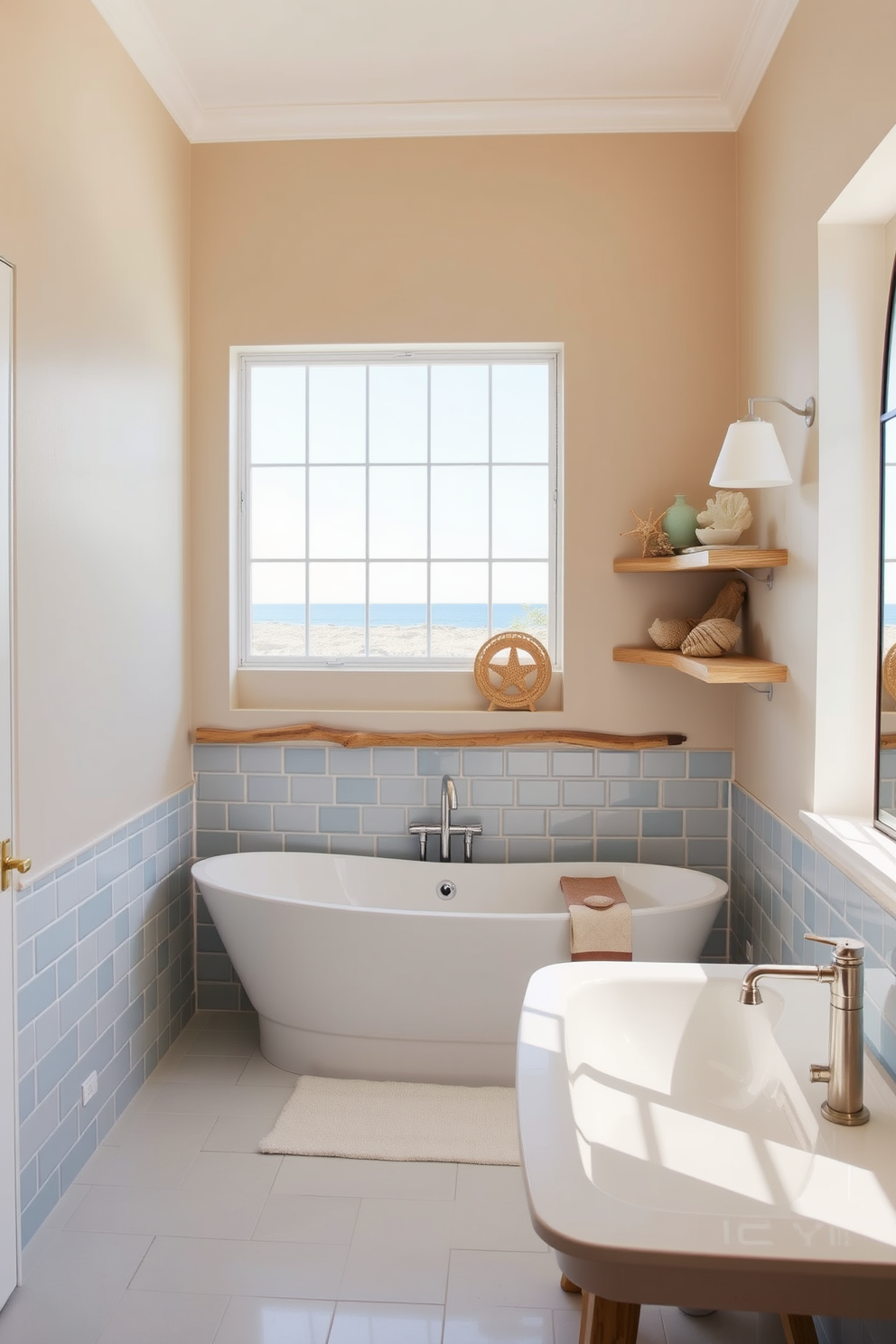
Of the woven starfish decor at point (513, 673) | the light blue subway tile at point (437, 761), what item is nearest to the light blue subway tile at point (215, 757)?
the light blue subway tile at point (437, 761)

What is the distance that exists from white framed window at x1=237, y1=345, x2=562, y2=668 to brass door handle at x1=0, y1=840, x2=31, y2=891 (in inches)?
63.9

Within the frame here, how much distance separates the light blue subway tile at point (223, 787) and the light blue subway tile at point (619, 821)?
1.33 m

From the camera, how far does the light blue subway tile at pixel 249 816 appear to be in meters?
3.52

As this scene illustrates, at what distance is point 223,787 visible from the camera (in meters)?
3.53

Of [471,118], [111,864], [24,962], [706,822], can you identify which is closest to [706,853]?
[706,822]

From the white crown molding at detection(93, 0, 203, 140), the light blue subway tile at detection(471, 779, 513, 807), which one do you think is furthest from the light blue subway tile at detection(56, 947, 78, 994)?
the white crown molding at detection(93, 0, 203, 140)

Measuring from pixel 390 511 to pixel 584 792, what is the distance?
4.30ft

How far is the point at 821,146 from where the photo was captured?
2.38 metres

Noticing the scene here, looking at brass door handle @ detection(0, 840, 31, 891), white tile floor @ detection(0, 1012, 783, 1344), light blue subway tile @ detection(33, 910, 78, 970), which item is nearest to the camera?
white tile floor @ detection(0, 1012, 783, 1344)

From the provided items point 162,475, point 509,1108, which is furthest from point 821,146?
point 509,1108

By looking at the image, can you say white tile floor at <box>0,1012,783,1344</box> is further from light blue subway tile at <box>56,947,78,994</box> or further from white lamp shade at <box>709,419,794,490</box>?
white lamp shade at <box>709,419,794,490</box>

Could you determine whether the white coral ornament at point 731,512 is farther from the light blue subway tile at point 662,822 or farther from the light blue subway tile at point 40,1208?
the light blue subway tile at point 40,1208

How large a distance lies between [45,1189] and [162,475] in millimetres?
2144

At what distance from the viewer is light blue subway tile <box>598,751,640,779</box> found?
346cm
